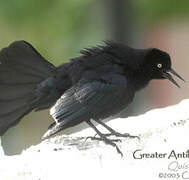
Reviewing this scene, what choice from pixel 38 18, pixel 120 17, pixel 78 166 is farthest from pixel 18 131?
pixel 78 166

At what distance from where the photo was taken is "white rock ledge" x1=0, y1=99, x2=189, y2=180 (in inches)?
243

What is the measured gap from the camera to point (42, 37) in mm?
13555

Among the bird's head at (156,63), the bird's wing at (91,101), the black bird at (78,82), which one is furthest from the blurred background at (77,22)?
the bird's wing at (91,101)

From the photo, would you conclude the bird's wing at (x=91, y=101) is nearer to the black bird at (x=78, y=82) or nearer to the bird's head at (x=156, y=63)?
the black bird at (x=78, y=82)

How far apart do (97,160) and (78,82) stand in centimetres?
95

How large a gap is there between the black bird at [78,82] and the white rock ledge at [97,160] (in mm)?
229

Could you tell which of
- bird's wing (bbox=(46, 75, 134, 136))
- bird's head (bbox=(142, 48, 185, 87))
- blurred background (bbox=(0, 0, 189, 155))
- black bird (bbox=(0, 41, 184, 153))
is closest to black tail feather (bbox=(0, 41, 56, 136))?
black bird (bbox=(0, 41, 184, 153))

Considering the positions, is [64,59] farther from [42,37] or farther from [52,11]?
[52,11]

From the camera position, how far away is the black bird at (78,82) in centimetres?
680

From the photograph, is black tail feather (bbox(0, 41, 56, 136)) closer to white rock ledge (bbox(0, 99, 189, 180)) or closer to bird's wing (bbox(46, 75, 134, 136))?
white rock ledge (bbox(0, 99, 189, 180))

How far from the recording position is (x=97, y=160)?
20.8 ft

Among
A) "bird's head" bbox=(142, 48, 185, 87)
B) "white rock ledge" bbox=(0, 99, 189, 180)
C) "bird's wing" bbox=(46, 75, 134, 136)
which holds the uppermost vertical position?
"bird's head" bbox=(142, 48, 185, 87)

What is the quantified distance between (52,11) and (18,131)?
14.4 feet

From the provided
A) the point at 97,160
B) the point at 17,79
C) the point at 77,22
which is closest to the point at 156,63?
the point at 17,79
